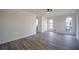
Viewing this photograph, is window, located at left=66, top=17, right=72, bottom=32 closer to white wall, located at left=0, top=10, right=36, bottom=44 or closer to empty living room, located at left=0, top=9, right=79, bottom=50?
empty living room, located at left=0, top=9, right=79, bottom=50

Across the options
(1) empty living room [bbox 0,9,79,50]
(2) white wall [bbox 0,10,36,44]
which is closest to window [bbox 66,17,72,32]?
(1) empty living room [bbox 0,9,79,50]

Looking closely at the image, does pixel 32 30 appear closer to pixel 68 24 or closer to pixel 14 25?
pixel 14 25

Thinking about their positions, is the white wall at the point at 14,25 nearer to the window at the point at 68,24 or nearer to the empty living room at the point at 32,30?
the empty living room at the point at 32,30

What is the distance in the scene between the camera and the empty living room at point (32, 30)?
5.00 metres

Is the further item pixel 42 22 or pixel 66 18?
pixel 42 22

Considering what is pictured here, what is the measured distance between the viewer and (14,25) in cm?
650

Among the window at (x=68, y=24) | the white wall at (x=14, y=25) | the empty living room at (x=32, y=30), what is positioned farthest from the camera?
the window at (x=68, y=24)

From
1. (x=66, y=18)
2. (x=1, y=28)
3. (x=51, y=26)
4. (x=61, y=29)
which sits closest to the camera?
(x=1, y=28)

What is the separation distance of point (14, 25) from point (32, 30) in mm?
2834

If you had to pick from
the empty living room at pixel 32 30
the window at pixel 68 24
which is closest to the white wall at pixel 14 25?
the empty living room at pixel 32 30

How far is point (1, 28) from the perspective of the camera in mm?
5453
